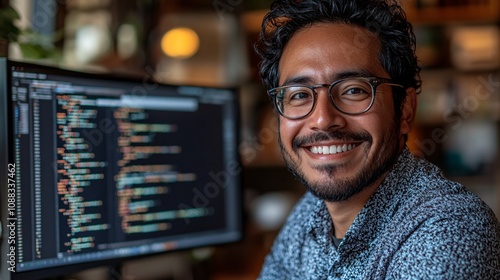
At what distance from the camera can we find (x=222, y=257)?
2.69 metres

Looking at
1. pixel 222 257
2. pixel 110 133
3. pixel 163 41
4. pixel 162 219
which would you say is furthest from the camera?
pixel 163 41

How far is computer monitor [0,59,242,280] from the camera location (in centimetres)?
123

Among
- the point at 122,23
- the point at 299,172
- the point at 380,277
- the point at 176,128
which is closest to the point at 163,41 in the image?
the point at 122,23

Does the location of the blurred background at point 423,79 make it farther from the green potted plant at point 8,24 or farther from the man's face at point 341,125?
the man's face at point 341,125

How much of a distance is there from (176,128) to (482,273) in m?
0.84

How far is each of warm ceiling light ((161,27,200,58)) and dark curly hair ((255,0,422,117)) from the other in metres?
1.86

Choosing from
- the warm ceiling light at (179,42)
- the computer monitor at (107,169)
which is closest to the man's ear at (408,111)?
the computer monitor at (107,169)

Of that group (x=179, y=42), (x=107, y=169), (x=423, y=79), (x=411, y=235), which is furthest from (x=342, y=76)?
(x=423, y=79)

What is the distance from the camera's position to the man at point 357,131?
3.84ft

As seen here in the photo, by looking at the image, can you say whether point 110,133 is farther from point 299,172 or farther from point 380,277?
point 380,277

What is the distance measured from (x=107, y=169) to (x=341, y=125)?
21.1 inches

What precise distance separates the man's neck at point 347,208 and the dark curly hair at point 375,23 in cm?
16

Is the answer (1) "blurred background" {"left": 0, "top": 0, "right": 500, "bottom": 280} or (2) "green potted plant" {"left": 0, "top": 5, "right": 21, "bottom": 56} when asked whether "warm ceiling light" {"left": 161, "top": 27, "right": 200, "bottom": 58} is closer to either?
(1) "blurred background" {"left": 0, "top": 0, "right": 500, "bottom": 280}

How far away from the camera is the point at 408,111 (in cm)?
132
